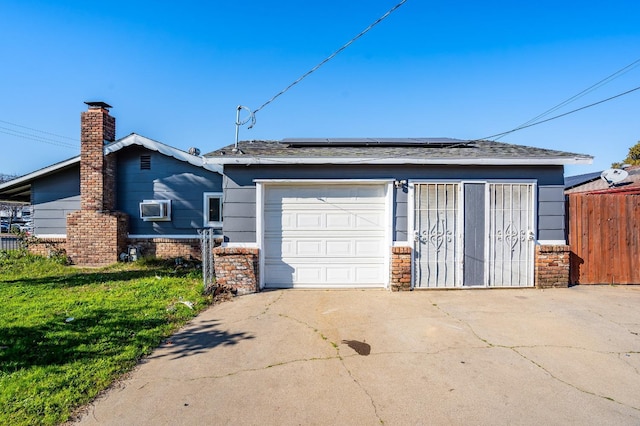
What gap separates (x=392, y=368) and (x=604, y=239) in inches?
251

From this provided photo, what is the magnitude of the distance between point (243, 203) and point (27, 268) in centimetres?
A: 729

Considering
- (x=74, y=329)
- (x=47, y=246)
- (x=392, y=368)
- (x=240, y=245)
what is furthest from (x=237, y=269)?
(x=47, y=246)

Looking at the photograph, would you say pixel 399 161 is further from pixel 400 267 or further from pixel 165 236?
pixel 165 236

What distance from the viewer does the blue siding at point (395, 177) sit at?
21.6 ft

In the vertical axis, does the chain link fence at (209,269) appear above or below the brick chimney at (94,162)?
below

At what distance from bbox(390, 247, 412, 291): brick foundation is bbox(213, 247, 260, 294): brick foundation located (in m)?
2.76

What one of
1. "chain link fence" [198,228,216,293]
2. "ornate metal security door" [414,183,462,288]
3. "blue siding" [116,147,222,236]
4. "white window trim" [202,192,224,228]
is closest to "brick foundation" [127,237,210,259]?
"blue siding" [116,147,222,236]

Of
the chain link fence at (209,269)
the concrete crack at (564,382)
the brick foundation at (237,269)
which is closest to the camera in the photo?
the concrete crack at (564,382)

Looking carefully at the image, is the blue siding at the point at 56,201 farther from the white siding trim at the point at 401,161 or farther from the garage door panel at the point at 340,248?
the garage door panel at the point at 340,248

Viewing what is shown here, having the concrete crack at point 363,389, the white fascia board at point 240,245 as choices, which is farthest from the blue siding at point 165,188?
the concrete crack at point 363,389

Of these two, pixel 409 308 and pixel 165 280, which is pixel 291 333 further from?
pixel 165 280

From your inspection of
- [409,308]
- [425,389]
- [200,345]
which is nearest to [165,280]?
[200,345]

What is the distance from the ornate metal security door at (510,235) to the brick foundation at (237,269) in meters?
4.81

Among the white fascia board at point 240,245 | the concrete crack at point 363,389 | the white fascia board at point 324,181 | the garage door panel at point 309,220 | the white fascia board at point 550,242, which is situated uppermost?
the white fascia board at point 324,181
